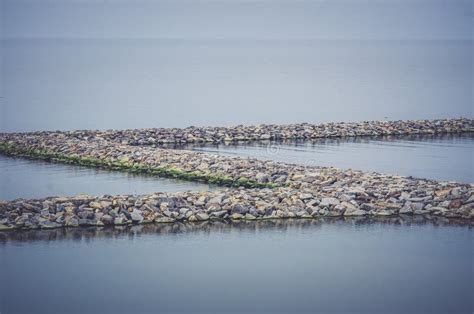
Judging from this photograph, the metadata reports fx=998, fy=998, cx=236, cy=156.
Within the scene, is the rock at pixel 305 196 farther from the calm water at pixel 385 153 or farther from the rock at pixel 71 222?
Answer: the calm water at pixel 385 153

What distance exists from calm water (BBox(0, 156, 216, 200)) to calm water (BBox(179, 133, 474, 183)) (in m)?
5.94

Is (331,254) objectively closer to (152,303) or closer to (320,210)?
(320,210)

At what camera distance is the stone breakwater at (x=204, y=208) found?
71.3 ft

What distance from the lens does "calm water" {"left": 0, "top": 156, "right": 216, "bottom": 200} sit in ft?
86.7

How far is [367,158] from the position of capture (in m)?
33.8

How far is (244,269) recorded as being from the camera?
19.3 metres

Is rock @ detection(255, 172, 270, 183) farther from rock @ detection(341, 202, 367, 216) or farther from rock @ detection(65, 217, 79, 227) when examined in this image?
rock @ detection(65, 217, 79, 227)

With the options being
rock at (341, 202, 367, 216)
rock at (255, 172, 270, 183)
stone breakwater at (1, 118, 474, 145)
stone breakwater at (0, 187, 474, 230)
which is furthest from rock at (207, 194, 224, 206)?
stone breakwater at (1, 118, 474, 145)

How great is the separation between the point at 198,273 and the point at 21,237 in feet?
13.9

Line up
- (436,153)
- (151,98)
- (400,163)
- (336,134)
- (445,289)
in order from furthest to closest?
(151,98) → (336,134) → (436,153) → (400,163) → (445,289)

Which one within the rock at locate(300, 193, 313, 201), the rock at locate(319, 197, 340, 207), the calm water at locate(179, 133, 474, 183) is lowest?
the rock at locate(319, 197, 340, 207)

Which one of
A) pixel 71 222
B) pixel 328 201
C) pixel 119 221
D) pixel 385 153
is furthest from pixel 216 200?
pixel 385 153

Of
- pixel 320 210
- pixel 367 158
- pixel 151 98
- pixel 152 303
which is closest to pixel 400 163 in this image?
pixel 367 158

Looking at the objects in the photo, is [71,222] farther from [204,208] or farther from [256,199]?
[256,199]
